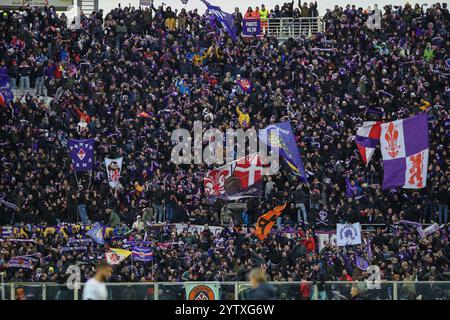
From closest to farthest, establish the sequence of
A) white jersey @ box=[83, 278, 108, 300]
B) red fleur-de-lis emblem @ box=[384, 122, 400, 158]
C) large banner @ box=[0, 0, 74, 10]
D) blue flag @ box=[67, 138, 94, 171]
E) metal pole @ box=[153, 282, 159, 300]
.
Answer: white jersey @ box=[83, 278, 108, 300], metal pole @ box=[153, 282, 159, 300], blue flag @ box=[67, 138, 94, 171], red fleur-de-lis emblem @ box=[384, 122, 400, 158], large banner @ box=[0, 0, 74, 10]

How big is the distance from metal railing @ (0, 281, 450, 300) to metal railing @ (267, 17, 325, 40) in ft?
72.1

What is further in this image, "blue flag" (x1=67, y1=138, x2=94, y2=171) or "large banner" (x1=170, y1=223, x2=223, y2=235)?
"blue flag" (x1=67, y1=138, x2=94, y2=171)

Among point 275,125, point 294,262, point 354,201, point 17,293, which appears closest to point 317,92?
point 275,125

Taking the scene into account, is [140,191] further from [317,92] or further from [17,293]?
[17,293]

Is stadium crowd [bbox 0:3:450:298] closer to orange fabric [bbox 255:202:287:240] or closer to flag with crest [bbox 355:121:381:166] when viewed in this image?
flag with crest [bbox 355:121:381:166]

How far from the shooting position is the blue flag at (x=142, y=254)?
3484 cm

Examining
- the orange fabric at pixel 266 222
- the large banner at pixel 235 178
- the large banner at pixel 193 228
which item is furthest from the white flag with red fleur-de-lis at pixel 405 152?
the large banner at pixel 193 228

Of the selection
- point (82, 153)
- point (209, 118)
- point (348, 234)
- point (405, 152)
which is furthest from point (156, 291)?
point (405, 152)

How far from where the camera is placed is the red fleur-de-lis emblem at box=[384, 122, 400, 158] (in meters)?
39.6

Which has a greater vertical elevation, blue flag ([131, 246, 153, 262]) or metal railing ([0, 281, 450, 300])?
blue flag ([131, 246, 153, 262])

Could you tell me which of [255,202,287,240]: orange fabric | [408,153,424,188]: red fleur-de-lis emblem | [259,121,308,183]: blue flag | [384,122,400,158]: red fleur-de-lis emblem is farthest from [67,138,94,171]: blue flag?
[408,153,424,188]: red fleur-de-lis emblem

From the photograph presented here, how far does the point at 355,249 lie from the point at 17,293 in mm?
13367

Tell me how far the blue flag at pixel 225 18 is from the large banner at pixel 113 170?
27.3 feet

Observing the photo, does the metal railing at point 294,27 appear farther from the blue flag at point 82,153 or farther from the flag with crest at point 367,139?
the blue flag at point 82,153
